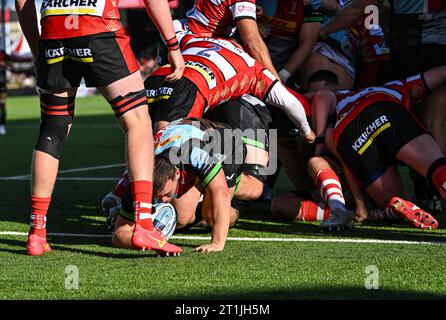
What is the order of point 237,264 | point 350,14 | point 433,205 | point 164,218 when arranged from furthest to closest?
point 350,14, point 433,205, point 164,218, point 237,264

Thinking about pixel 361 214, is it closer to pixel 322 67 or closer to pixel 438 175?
pixel 438 175

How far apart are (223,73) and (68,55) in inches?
68.5

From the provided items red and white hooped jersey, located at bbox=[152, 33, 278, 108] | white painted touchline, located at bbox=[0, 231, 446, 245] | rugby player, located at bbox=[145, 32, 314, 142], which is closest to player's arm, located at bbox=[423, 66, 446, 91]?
rugby player, located at bbox=[145, 32, 314, 142]

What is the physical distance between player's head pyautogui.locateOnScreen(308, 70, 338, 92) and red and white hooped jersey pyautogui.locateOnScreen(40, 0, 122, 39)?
273 cm

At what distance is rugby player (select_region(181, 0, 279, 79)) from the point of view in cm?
793

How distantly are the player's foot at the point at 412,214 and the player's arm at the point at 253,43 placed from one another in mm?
1519

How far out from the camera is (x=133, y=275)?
17.5 feet

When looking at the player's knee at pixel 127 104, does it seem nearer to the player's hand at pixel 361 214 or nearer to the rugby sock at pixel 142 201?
the rugby sock at pixel 142 201

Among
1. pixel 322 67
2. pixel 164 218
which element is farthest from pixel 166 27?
pixel 322 67

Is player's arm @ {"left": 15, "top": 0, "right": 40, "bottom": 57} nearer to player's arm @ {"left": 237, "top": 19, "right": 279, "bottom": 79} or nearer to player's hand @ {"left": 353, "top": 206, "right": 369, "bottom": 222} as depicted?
player's arm @ {"left": 237, "top": 19, "right": 279, "bottom": 79}

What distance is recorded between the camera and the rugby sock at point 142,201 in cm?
591

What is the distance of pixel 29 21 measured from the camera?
6.45 meters

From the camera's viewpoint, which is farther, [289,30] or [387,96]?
[289,30]

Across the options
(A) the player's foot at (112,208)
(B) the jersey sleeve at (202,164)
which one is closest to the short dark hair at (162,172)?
(B) the jersey sleeve at (202,164)
